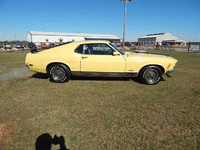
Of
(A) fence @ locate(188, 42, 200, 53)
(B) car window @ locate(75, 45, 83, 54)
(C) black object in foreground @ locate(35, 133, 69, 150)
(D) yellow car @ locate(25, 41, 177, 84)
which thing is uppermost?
(A) fence @ locate(188, 42, 200, 53)

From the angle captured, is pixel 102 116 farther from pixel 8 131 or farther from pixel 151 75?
pixel 151 75

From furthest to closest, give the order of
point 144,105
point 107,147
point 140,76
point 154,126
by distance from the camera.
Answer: point 140,76, point 144,105, point 154,126, point 107,147

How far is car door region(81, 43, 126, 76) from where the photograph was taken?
169 inches

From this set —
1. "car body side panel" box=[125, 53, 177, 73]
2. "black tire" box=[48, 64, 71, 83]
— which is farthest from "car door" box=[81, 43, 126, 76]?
"black tire" box=[48, 64, 71, 83]

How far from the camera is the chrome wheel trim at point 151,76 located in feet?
14.6

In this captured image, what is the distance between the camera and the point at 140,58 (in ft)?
14.2

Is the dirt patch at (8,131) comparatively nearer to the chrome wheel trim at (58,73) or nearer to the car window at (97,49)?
the chrome wheel trim at (58,73)

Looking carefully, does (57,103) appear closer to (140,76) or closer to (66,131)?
(66,131)

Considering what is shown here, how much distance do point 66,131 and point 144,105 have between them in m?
1.90

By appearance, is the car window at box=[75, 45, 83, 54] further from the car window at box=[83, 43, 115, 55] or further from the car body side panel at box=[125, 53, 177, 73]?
the car body side panel at box=[125, 53, 177, 73]

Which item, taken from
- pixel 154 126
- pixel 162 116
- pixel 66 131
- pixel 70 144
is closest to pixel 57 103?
pixel 66 131

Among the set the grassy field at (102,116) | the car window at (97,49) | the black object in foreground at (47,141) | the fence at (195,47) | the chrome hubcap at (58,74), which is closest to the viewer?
the black object in foreground at (47,141)

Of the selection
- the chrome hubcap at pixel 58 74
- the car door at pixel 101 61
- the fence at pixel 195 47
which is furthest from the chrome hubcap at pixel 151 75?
the fence at pixel 195 47

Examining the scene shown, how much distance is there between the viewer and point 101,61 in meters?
4.28
